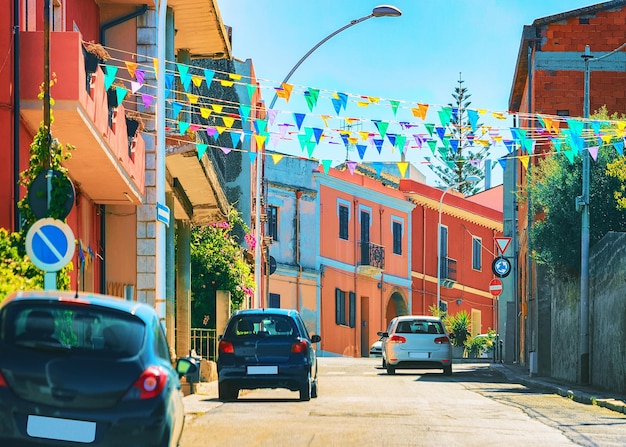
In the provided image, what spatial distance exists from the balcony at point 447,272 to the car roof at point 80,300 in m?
54.4

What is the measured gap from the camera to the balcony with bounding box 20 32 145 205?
15.9 meters

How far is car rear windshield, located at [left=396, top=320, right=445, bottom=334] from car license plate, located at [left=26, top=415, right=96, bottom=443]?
23.8m

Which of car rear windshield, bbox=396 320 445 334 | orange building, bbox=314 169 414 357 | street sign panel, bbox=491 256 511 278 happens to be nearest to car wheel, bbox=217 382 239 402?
car rear windshield, bbox=396 320 445 334

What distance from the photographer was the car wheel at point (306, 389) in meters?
20.2

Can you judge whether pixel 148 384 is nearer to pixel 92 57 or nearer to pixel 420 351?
pixel 92 57

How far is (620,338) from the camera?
23500 mm

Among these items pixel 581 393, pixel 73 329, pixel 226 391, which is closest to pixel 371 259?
pixel 581 393

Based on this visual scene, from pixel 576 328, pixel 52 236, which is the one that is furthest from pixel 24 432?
pixel 576 328

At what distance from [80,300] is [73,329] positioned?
0.27 meters

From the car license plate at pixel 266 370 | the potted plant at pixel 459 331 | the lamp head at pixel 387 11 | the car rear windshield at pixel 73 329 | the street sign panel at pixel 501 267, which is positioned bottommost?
the potted plant at pixel 459 331

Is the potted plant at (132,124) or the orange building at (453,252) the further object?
the orange building at (453,252)

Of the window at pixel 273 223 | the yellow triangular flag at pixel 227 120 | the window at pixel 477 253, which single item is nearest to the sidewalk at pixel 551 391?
the yellow triangular flag at pixel 227 120

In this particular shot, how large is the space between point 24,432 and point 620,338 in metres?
16.4

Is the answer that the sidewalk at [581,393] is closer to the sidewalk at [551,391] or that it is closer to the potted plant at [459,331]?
the sidewalk at [551,391]
